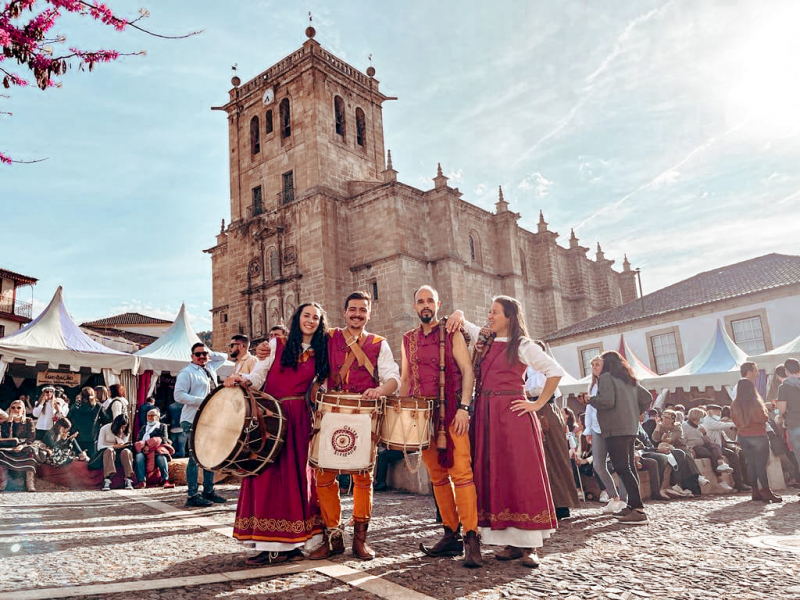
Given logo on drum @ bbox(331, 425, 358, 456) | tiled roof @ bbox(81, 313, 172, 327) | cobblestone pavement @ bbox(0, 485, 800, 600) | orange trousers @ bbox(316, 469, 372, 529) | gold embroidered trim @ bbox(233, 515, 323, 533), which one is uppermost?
tiled roof @ bbox(81, 313, 172, 327)

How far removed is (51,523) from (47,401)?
561 cm

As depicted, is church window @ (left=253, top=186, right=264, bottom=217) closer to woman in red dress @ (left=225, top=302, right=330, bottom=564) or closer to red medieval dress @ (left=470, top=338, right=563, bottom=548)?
woman in red dress @ (left=225, top=302, right=330, bottom=564)

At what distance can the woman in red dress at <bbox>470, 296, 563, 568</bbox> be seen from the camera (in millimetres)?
3818

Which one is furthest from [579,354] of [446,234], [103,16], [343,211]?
[103,16]

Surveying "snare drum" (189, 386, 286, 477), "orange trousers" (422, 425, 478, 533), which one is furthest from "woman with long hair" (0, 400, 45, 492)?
"orange trousers" (422, 425, 478, 533)

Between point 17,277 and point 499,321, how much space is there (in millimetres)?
45661

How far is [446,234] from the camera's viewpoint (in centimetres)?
2891

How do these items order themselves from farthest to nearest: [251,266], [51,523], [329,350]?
[251,266] < [51,523] < [329,350]

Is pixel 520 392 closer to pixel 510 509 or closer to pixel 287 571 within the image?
pixel 510 509

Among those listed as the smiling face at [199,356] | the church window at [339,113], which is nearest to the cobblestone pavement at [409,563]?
the smiling face at [199,356]

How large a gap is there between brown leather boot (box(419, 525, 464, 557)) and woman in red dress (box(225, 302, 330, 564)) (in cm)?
81

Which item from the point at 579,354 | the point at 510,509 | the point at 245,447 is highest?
the point at 579,354

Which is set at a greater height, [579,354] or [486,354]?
[579,354]

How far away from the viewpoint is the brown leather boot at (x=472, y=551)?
146 inches
